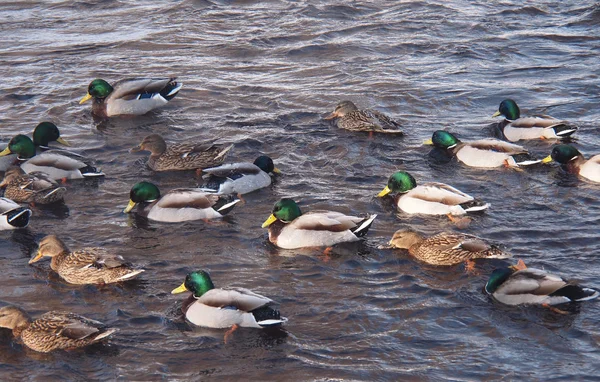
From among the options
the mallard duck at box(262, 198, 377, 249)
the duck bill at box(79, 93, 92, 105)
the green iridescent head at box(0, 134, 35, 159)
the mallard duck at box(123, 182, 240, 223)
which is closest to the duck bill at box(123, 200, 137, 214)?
the mallard duck at box(123, 182, 240, 223)

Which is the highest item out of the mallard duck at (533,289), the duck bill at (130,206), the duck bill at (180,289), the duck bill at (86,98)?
the mallard duck at (533,289)

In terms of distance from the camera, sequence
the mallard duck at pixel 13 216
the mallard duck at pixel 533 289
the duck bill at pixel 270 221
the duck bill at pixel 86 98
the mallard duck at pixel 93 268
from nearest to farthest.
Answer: the mallard duck at pixel 533 289 → the mallard duck at pixel 93 268 → the duck bill at pixel 270 221 → the mallard duck at pixel 13 216 → the duck bill at pixel 86 98

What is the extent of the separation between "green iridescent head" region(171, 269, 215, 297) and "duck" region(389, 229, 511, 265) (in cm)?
236

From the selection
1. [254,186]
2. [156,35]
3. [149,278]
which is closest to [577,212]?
[254,186]

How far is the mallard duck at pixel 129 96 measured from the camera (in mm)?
15930

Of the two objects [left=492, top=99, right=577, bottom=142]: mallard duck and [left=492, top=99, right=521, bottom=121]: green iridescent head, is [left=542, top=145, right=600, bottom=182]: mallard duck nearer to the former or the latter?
[left=492, top=99, right=577, bottom=142]: mallard duck

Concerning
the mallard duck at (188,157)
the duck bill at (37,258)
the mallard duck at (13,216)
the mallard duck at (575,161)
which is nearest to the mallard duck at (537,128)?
the mallard duck at (575,161)

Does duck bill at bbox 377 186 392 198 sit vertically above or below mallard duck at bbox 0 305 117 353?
below

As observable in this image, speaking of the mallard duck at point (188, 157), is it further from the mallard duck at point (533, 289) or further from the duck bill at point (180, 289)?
the mallard duck at point (533, 289)

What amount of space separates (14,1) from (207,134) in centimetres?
976

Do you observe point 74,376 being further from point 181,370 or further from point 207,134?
point 207,134

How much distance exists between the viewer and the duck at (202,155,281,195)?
12.6m

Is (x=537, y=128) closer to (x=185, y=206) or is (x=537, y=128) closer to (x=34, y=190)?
(x=185, y=206)

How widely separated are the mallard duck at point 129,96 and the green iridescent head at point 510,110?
507 centimetres
